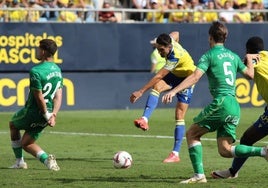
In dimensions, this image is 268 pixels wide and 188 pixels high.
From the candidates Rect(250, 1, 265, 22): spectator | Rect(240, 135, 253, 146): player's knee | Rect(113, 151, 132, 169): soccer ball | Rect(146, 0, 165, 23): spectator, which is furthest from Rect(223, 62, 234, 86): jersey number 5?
Rect(250, 1, 265, 22): spectator

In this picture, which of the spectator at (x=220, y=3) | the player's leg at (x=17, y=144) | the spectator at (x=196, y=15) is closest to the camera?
the player's leg at (x=17, y=144)

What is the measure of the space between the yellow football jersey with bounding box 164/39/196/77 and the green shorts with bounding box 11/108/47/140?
8.09 ft

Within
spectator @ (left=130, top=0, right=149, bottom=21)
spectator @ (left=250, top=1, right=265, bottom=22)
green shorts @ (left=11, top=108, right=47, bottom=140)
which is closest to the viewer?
green shorts @ (left=11, top=108, right=47, bottom=140)

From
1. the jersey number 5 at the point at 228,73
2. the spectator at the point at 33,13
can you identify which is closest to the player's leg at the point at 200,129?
the jersey number 5 at the point at 228,73

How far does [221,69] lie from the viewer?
12133mm

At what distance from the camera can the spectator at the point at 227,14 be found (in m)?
30.2

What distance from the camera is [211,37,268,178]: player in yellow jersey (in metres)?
12.6

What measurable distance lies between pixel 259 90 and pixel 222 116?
3.46 feet

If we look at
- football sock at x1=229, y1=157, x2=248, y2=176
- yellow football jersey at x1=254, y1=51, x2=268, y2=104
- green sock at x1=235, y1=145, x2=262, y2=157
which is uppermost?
yellow football jersey at x1=254, y1=51, x2=268, y2=104

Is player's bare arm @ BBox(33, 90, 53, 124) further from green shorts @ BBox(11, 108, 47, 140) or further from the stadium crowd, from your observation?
the stadium crowd

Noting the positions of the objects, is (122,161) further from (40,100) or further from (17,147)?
(17,147)

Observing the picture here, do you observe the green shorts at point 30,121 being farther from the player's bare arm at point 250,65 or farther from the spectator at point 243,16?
the spectator at point 243,16

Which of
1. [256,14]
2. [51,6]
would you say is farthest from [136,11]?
[256,14]

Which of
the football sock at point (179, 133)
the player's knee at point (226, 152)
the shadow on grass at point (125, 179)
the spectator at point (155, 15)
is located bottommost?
the spectator at point (155, 15)
